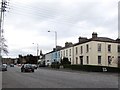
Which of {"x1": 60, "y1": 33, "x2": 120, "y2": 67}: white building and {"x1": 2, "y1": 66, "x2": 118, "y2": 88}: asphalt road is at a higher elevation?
{"x1": 60, "y1": 33, "x2": 120, "y2": 67}: white building

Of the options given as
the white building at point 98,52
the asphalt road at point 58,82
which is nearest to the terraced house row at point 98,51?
the white building at point 98,52

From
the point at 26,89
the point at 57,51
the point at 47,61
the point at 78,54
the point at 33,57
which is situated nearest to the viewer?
the point at 26,89

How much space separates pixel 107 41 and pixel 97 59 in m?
5.82

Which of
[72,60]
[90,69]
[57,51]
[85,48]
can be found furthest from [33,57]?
[90,69]

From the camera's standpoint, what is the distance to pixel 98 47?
2874 inches

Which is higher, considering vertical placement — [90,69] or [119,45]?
[119,45]

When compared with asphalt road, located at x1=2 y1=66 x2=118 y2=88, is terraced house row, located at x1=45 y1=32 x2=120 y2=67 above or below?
above

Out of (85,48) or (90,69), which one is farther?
(85,48)

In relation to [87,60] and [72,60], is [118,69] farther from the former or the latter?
[72,60]

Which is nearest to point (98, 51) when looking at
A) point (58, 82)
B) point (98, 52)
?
point (98, 52)

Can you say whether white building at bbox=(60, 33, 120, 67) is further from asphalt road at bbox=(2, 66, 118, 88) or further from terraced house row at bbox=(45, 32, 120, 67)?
asphalt road at bbox=(2, 66, 118, 88)

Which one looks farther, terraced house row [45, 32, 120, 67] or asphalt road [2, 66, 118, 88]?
terraced house row [45, 32, 120, 67]

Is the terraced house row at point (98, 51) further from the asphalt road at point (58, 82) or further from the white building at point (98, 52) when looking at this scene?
the asphalt road at point (58, 82)

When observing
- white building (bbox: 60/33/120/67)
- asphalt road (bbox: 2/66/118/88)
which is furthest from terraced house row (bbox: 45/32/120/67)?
asphalt road (bbox: 2/66/118/88)
